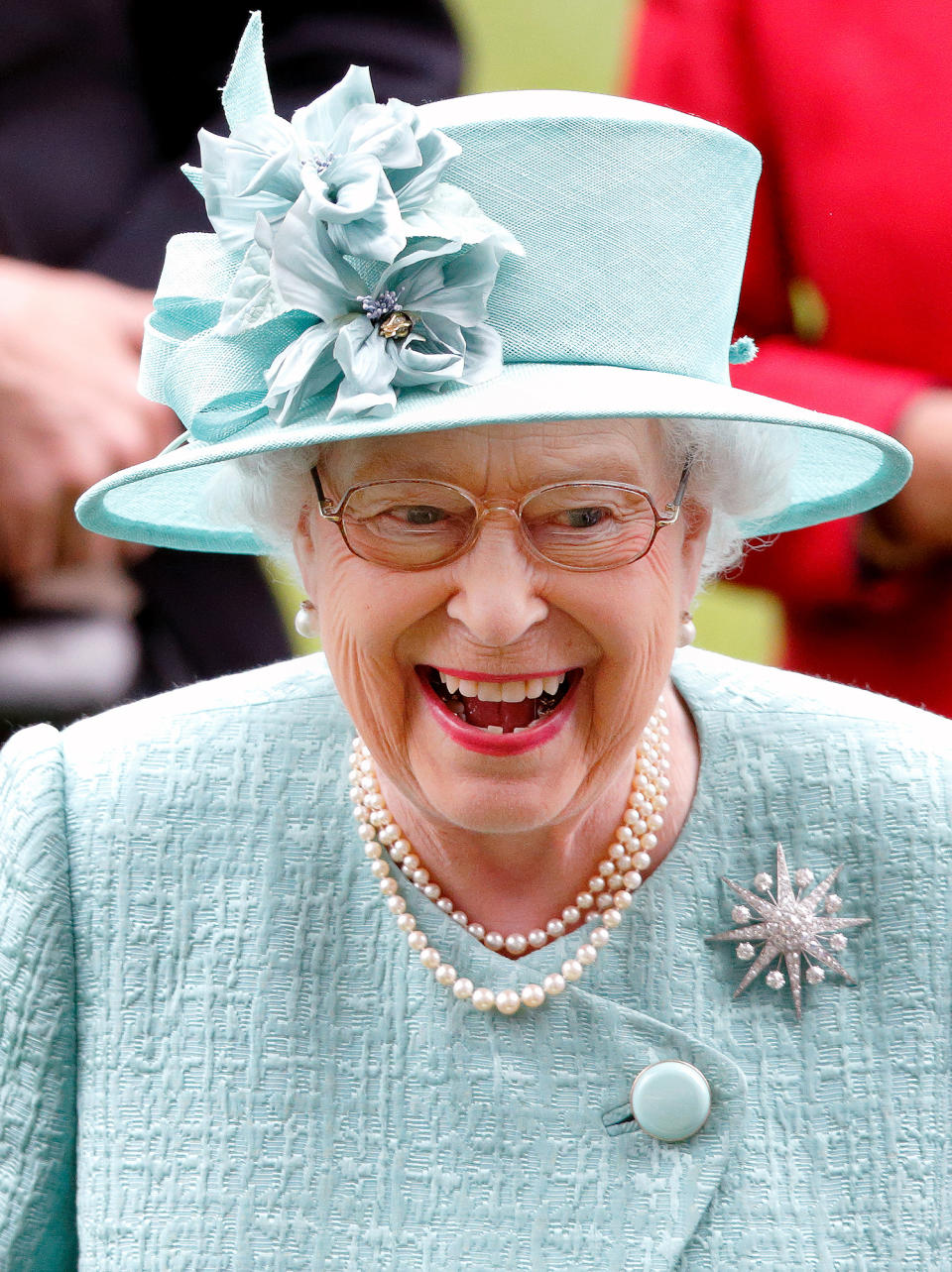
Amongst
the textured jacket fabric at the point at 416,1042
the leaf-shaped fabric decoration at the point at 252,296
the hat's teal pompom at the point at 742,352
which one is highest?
the leaf-shaped fabric decoration at the point at 252,296

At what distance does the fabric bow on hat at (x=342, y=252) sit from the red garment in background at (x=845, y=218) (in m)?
0.75

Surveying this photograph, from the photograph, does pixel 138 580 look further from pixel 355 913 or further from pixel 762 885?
pixel 762 885

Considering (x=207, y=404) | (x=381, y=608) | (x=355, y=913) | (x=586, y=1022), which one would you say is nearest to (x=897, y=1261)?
(x=586, y=1022)

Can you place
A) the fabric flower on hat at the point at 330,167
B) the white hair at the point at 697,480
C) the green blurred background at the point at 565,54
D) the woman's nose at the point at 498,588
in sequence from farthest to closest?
1. the green blurred background at the point at 565,54
2. the white hair at the point at 697,480
3. the woman's nose at the point at 498,588
4. the fabric flower on hat at the point at 330,167

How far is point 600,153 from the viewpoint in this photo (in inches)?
57.8

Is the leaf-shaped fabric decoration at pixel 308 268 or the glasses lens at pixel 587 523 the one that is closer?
the leaf-shaped fabric decoration at pixel 308 268

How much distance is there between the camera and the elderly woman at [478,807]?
57.1 inches

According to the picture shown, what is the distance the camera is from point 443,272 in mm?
1420

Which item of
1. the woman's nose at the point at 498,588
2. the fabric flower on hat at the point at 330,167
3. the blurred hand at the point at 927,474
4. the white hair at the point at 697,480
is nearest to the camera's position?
the fabric flower on hat at the point at 330,167

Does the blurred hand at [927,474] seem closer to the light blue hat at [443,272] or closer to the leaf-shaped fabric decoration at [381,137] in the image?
the light blue hat at [443,272]

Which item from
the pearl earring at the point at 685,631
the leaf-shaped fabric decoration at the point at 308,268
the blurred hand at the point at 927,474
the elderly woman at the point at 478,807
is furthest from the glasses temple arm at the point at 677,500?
the blurred hand at the point at 927,474

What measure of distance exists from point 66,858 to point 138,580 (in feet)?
1.88

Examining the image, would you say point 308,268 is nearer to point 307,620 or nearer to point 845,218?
point 307,620

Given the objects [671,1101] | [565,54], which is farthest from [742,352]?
[565,54]
